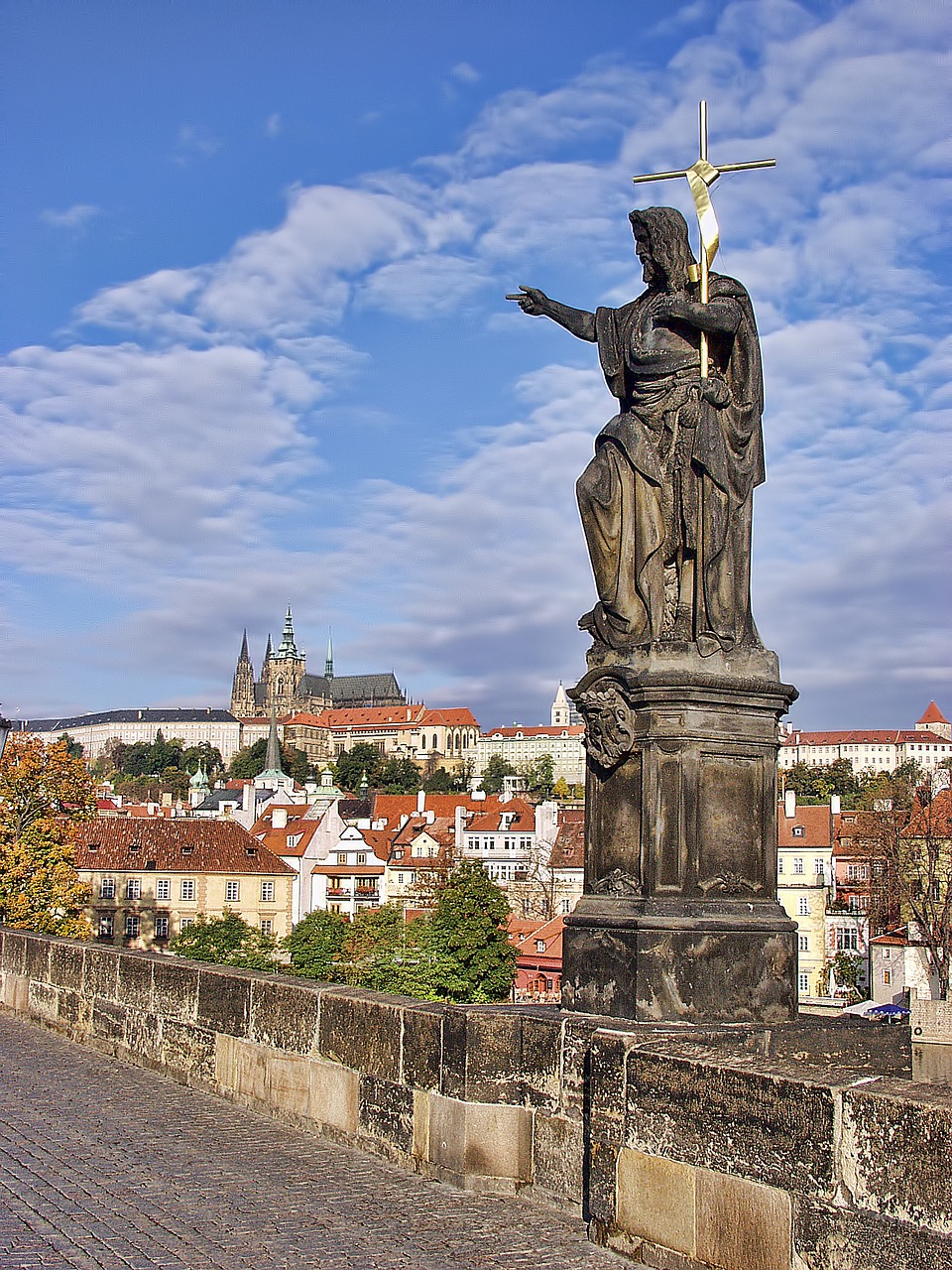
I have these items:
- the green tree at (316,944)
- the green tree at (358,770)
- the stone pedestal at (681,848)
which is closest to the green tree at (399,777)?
the green tree at (358,770)

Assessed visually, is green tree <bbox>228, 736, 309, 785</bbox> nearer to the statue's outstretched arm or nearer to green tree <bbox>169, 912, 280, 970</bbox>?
green tree <bbox>169, 912, 280, 970</bbox>

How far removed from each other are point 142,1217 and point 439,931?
44.1m

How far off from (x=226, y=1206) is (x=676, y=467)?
11.1ft

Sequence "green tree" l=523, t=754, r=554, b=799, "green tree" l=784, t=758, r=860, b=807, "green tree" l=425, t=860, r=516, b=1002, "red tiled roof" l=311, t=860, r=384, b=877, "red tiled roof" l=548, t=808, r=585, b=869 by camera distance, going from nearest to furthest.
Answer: "green tree" l=425, t=860, r=516, b=1002, "red tiled roof" l=548, t=808, r=585, b=869, "red tiled roof" l=311, t=860, r=384, b=877, "green tree" l=784, t=758, r=860, b=807, "green tree" l=523, t=754, r=554, b=799

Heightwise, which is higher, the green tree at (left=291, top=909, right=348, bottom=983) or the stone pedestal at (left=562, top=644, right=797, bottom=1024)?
the stone pedestal at (left=562, top=644, right=797, bottom=1024)

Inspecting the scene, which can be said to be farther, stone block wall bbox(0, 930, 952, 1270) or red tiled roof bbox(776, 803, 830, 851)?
red tiled roof bbox(776, 803, 830, 851)

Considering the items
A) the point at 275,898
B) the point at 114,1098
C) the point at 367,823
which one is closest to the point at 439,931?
the point at 275,898

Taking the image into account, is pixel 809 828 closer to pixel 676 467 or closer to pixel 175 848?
pixel 175 848

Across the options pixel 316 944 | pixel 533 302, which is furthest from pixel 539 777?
pixel 533 302

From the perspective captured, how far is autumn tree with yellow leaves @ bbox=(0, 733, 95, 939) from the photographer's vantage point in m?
30.5

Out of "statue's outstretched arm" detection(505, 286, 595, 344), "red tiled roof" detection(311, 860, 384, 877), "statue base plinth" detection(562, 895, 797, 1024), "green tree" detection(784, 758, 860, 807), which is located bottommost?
"red tiled roof" detection(311, 860, 384, 877)

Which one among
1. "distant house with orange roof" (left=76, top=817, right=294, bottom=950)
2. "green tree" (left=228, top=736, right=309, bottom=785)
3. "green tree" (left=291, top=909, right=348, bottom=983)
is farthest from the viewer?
"green tree" (left=228, top=736, right=309, bottom=785)

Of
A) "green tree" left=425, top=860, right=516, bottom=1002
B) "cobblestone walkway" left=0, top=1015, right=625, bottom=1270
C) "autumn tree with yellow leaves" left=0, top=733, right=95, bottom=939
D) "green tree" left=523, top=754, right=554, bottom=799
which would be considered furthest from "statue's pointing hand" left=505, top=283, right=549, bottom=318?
"green tree" left=523, top=754, right=554, bottom=799

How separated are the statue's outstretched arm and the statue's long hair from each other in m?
0.46
